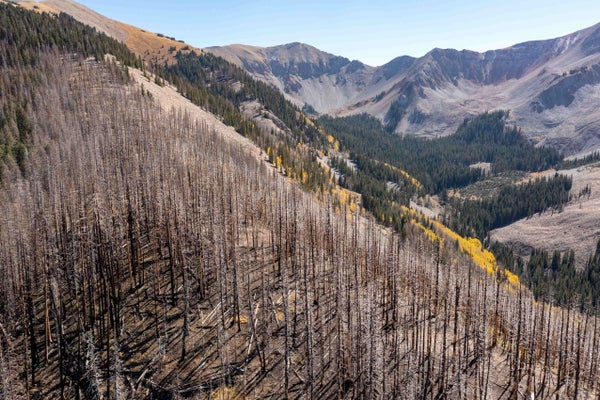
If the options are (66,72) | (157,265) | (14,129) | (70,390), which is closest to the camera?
(70,390)

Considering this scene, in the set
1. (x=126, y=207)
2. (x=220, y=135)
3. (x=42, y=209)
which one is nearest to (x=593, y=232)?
(x=220, y=135)

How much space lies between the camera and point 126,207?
63750mm

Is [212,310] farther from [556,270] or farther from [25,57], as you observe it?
[556,270]

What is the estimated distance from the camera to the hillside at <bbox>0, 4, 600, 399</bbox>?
4219 centimetres

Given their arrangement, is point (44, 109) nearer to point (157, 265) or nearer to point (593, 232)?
point (157, 265)

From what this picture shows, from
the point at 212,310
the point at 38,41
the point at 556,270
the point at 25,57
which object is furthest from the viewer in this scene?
the point at 556,270

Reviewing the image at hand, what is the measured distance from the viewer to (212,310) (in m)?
51.6

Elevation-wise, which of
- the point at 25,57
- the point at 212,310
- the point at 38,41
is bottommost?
the point at 212,310

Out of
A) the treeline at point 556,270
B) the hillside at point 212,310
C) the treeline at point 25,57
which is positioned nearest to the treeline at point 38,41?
the treeline at point 25,57

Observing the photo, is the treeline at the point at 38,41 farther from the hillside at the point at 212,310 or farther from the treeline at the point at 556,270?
the treeline at the point at 556,270

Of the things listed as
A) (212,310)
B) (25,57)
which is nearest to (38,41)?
(25,57)

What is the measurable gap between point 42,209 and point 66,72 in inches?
4238

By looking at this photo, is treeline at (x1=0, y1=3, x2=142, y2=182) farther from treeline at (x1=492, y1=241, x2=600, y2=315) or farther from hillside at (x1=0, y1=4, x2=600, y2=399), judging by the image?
treeline at (x1=492, y1=241, x2=600, y2=315)

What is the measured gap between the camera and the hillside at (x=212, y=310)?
42.2 metres
